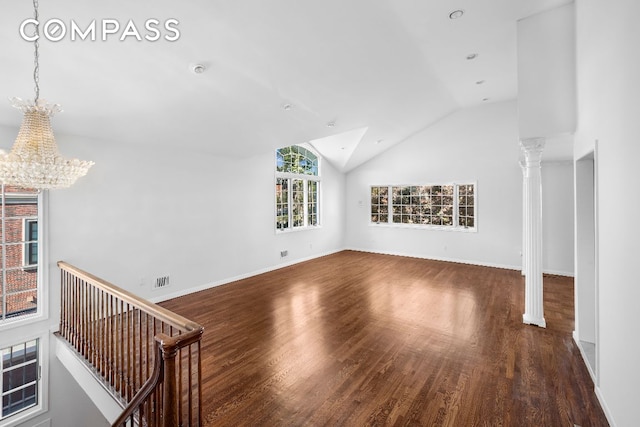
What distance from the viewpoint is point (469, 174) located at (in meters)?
7.14

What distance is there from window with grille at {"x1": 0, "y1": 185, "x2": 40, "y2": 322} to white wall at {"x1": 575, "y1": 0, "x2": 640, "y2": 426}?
5589mm

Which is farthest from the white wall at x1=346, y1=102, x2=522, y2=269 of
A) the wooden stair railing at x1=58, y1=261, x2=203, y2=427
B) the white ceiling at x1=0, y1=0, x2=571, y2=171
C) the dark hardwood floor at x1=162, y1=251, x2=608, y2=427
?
the wooden stair railing at x1=58, y1=261, x2=203, y2=427

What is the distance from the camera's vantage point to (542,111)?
337cm

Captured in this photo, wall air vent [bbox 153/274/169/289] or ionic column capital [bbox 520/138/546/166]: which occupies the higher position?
ionic column capital [bbox 520/138/546/166]

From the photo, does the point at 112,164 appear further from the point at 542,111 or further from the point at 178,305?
the point at 542,111

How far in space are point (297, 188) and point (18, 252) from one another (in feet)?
17.4

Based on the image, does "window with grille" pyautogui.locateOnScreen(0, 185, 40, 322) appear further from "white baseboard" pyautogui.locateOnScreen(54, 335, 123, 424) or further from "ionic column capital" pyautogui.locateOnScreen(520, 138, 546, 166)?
"ionic column capital" pyautogui.locateOnScreen(520, 138, 546, 166)

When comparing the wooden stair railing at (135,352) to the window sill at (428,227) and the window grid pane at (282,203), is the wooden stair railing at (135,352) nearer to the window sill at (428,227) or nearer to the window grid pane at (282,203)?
the window grid pane at (282,203)

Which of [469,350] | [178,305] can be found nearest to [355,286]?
[469,350]

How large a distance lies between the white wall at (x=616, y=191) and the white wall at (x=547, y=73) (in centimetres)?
76

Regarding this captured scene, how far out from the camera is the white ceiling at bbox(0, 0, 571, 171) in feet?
8.25

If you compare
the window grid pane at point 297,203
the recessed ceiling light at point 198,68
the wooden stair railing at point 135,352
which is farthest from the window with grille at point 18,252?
the window grid pane at point 297,203

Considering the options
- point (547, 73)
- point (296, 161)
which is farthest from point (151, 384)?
point (296, 161)

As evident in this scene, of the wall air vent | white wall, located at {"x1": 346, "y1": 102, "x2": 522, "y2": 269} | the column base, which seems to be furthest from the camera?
white wall, located at {"x1": 346, "y1": 102, "x2": 522, "y2": 269}
